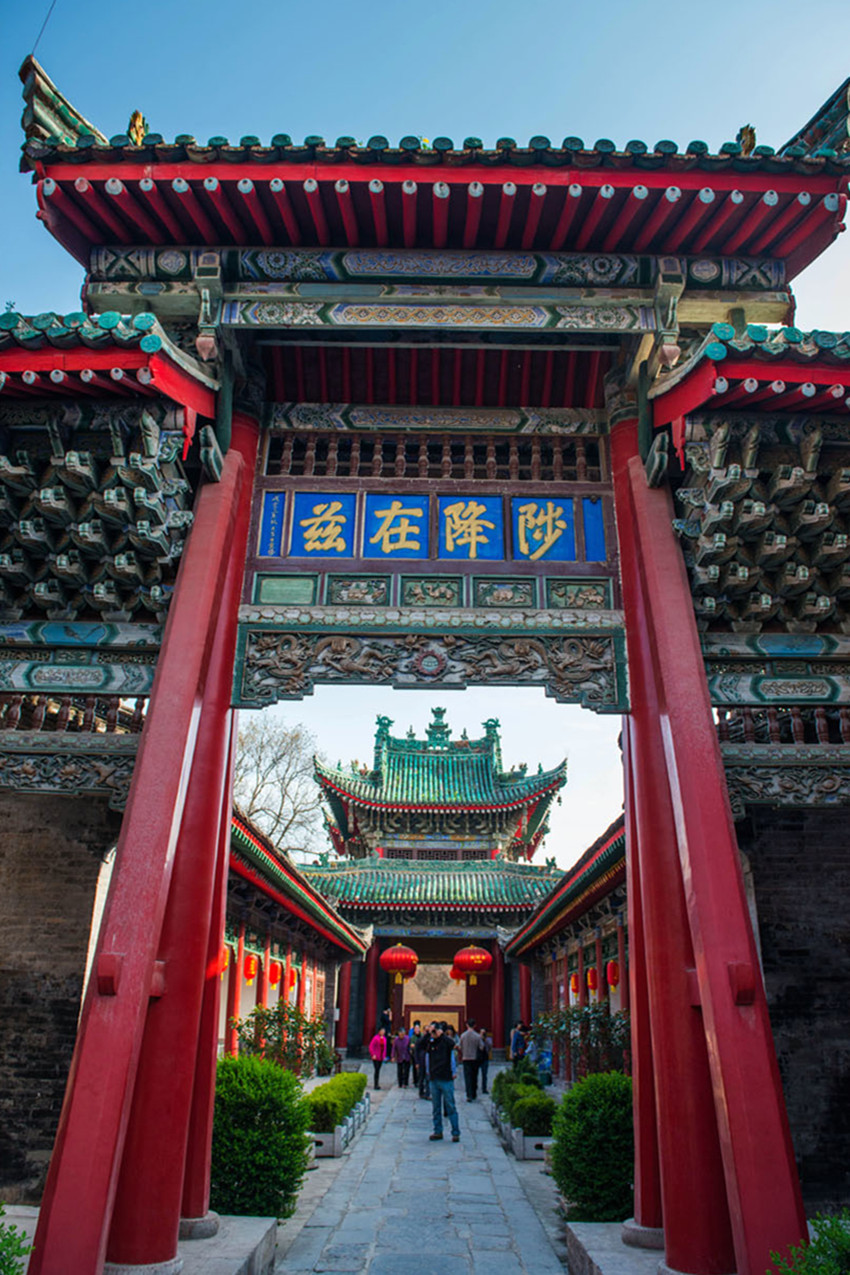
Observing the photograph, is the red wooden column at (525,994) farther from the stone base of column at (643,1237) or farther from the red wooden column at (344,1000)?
the stone base of column at (643,1237)

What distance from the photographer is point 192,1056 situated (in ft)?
17.3

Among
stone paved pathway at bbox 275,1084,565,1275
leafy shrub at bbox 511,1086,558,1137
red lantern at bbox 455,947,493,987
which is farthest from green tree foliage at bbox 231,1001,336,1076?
red lantern at bbox 455,947,493,987

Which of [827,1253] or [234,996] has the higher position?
[234,996]

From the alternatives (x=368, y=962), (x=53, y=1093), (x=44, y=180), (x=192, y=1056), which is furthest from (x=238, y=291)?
(x=368, y=962)

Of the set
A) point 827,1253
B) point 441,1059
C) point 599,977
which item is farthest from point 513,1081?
point 827,1253

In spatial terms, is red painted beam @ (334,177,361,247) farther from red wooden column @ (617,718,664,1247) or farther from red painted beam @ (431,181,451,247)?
red wooden column @ (617,718,664,1247)

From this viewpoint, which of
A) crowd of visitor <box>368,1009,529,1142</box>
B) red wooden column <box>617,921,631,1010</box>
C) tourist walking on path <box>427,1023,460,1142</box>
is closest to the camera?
tourist walking on path <box>427,1023,460,1142</box>

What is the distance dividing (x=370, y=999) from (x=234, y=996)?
16.6 m

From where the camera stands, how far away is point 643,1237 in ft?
17.7

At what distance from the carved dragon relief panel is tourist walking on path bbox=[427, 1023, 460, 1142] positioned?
317 inches

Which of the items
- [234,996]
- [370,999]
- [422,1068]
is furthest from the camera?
[370,999]

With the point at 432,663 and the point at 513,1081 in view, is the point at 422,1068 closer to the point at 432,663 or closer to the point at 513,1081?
the point at 513,1081

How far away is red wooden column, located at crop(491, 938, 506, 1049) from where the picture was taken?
29562 millimetres

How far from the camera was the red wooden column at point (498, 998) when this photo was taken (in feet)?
97.0
